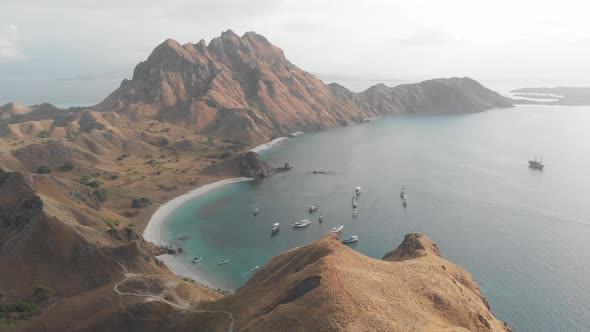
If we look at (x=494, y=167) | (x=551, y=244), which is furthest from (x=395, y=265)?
(x=494, y=167)

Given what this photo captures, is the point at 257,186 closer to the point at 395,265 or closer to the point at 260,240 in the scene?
the point at 260,240

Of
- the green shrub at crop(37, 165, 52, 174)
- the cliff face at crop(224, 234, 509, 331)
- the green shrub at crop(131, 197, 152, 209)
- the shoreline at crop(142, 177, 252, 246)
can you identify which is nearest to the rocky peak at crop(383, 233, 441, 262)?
the cliff face at crop(224, 234, 509, 331)

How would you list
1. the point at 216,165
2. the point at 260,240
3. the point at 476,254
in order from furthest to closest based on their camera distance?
the point at 216,165 → the point at 260,240 → the point at 476,254

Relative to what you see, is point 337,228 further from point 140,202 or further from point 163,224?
point 140,202

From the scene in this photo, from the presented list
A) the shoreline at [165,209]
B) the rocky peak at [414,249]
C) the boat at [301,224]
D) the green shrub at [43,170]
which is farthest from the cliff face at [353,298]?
the green shrub at [43,170]

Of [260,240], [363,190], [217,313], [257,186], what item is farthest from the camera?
[257,186]

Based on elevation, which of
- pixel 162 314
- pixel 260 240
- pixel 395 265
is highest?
pixel 395 265
